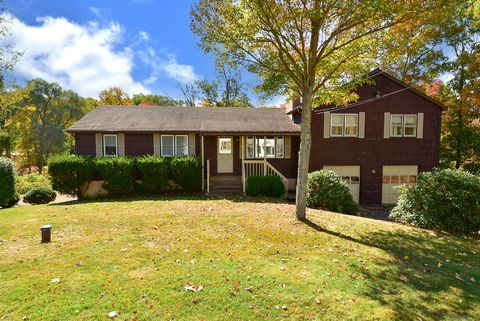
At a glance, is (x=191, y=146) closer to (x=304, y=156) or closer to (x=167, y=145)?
(x=167, y=145)

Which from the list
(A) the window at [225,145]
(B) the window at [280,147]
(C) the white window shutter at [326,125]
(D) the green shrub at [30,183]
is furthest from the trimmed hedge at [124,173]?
(C) the white window shutter at [326,125]

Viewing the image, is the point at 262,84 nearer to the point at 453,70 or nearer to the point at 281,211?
the point at 281,211

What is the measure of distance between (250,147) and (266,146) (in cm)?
92

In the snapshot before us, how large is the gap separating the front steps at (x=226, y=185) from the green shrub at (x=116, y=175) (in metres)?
3.81

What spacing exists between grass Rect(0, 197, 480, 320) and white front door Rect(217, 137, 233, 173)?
8.02m

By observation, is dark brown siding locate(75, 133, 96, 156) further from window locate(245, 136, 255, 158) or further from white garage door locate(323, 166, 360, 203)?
white garage door locate(323, 166, 360, 203)

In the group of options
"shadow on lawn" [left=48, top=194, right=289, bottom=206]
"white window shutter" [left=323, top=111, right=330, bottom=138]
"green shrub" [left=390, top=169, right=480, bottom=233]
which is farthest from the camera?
"white window shutter" [left=323, top=111, right=330, bottom=138]

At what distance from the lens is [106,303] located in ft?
11.4

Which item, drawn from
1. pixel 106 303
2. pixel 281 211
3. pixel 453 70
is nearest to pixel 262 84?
pixel 281 211

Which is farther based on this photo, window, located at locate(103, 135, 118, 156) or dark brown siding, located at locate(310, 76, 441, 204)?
dark brown siding, located at locate(310, 76, 441, 204)

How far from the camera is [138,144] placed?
14883 mm

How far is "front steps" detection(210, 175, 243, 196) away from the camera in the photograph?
13.1 m

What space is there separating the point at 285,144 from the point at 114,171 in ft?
29.3

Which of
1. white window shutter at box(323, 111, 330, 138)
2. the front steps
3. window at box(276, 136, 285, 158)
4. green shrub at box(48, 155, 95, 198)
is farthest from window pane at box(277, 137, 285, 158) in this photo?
green shrub at box(48, 155, 95, 198)
